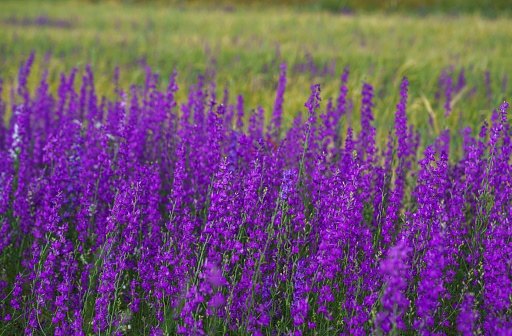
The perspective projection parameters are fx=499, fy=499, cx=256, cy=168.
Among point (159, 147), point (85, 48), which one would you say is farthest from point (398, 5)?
point (159, 147)

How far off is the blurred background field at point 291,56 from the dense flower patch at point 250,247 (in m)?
1.87

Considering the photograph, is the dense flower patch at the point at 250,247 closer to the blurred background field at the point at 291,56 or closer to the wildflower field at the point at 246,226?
the wildflower field at the point at 246,226

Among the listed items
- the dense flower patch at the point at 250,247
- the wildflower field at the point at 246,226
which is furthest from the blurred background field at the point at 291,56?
A: the dense flower patch at the point at 250,247

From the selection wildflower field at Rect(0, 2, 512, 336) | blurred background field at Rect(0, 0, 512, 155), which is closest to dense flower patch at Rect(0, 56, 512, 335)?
wildflower field at Rect(0, 2, 512, 336)

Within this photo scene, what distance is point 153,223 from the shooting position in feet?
8.26

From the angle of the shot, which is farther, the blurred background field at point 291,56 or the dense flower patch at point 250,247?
the blurred background field at point 291,56

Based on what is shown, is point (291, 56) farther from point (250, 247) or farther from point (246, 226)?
point (250, 247)

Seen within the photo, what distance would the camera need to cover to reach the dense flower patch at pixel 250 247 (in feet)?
6.65

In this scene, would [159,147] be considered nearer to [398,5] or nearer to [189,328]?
[189,328]

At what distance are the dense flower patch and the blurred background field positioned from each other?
6.12 ft

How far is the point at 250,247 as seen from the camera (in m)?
2.09

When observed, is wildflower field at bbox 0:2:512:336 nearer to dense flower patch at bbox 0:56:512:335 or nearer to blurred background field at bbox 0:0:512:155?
dense flower patch at bbox 0:56:512:335

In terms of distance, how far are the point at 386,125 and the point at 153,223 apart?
3316mm

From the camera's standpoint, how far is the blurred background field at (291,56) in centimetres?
595
